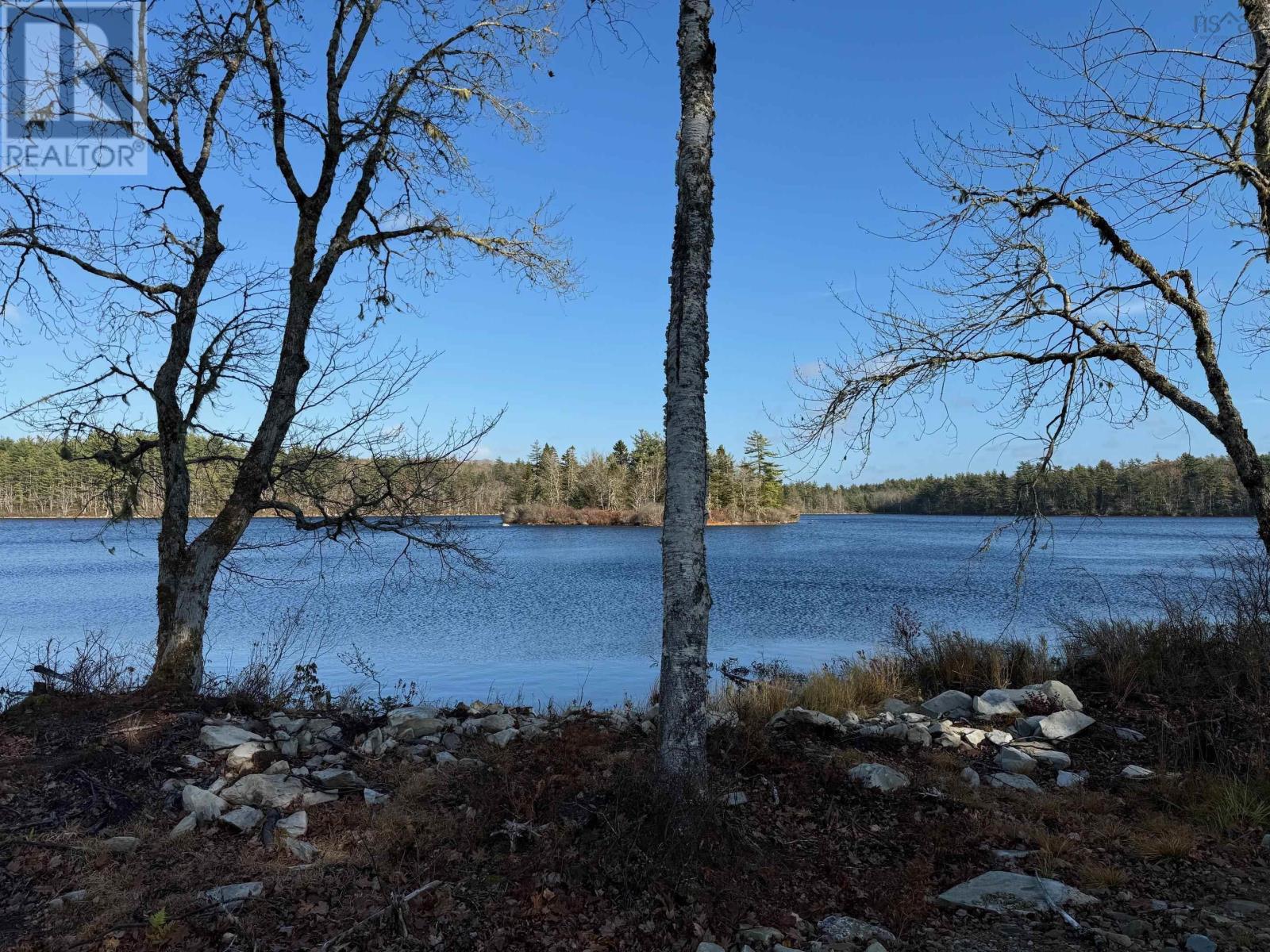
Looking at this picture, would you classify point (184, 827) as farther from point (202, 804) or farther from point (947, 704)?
point (947, 704)

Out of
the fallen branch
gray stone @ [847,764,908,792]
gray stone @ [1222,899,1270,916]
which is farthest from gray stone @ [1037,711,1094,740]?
the fallen branch

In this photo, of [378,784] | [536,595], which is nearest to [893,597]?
[536,595]

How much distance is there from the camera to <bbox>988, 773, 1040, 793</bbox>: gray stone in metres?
5.93

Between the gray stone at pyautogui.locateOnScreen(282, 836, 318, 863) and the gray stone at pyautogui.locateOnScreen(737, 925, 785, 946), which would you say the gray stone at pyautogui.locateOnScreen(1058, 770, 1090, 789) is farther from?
the gray stone at pyautogui.locateOnScreen(282, 836, 318, 863)

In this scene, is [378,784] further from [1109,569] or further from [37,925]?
[1109,569]

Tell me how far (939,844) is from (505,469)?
304 feet

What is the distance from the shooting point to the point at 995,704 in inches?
324

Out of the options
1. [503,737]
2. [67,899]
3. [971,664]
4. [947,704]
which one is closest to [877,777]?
[503,737]

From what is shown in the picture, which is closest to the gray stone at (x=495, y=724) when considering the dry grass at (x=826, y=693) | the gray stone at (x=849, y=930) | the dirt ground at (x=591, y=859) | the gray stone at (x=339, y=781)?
the dirt ground at (x=591, y=859)

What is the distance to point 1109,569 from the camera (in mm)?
31750

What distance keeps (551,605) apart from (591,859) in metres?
18.7

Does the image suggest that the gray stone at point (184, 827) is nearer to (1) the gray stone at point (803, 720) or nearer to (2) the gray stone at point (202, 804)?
(2) the gray stone at point (202, 804)

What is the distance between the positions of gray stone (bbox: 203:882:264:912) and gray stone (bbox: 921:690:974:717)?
22.5 feet

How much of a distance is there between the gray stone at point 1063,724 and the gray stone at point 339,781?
6.02m
